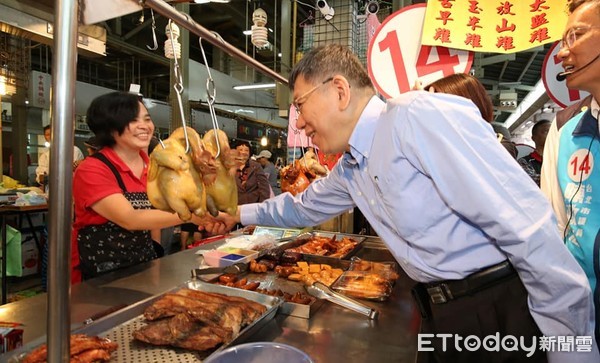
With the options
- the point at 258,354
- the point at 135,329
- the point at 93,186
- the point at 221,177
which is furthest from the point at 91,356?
the point at 93,186

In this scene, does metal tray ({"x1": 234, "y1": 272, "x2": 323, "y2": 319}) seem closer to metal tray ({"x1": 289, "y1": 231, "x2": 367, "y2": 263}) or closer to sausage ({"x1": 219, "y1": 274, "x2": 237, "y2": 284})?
sausage ({"x1": 219, "y1": 274, "x2": 237, "y2": 284})

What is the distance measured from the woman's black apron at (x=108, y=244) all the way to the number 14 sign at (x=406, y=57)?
267 centimetres

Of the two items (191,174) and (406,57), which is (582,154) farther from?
(406,57)

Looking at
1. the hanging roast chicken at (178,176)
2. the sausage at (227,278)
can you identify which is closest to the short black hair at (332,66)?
the hanging roast chicken at (178,176)

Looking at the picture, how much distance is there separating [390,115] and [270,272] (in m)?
1.74

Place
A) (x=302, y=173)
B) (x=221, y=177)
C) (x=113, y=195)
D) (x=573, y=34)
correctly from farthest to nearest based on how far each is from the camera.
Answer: (x=302, y=173), (x=113, y=195), (x=573, y=34), (x=221, y=177)

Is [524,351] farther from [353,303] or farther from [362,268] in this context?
[362,268]

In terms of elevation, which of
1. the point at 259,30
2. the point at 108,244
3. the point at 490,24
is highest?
the point at 259,30

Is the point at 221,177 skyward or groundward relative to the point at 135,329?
skyward

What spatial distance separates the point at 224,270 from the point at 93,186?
3.35 feet

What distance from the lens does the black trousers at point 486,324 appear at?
1.60 m

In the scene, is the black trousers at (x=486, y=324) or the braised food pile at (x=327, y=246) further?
the braised food pile at (x=327, y=246)

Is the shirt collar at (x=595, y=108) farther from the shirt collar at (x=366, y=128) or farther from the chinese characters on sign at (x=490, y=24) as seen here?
the chinese characters on sign at (x=490, y=24)

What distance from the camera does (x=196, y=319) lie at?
1812mm
